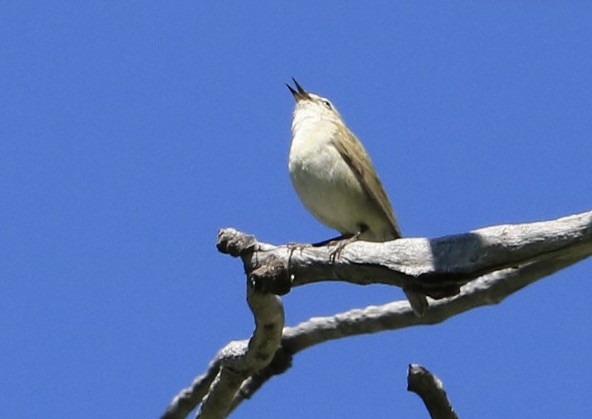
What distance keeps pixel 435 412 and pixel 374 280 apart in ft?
2.64

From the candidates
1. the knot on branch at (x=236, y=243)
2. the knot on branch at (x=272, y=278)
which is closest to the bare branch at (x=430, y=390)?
the knot on branch at (x=272, y=278)

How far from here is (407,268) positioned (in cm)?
626

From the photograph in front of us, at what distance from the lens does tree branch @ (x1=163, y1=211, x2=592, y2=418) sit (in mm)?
6066

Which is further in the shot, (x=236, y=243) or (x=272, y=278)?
(x=236, y=243)

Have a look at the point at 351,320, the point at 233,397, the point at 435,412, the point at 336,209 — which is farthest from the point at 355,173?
the point at 435,412

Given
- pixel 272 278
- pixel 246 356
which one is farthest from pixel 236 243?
pixel 246 356

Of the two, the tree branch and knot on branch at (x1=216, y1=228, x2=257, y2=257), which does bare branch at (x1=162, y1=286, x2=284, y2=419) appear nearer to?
the tree branch

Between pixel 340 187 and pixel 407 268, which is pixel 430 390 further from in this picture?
pixel 340 187

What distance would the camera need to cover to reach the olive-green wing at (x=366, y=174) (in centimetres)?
880

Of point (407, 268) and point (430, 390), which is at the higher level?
point (407, 268)

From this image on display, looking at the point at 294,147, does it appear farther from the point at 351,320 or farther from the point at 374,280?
the point at 374,280

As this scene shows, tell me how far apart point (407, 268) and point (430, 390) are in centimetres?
73

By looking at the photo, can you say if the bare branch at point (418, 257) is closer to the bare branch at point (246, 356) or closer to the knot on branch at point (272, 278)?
the knot on branch at point (272, 278)

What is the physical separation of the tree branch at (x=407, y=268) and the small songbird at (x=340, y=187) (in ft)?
2.37
